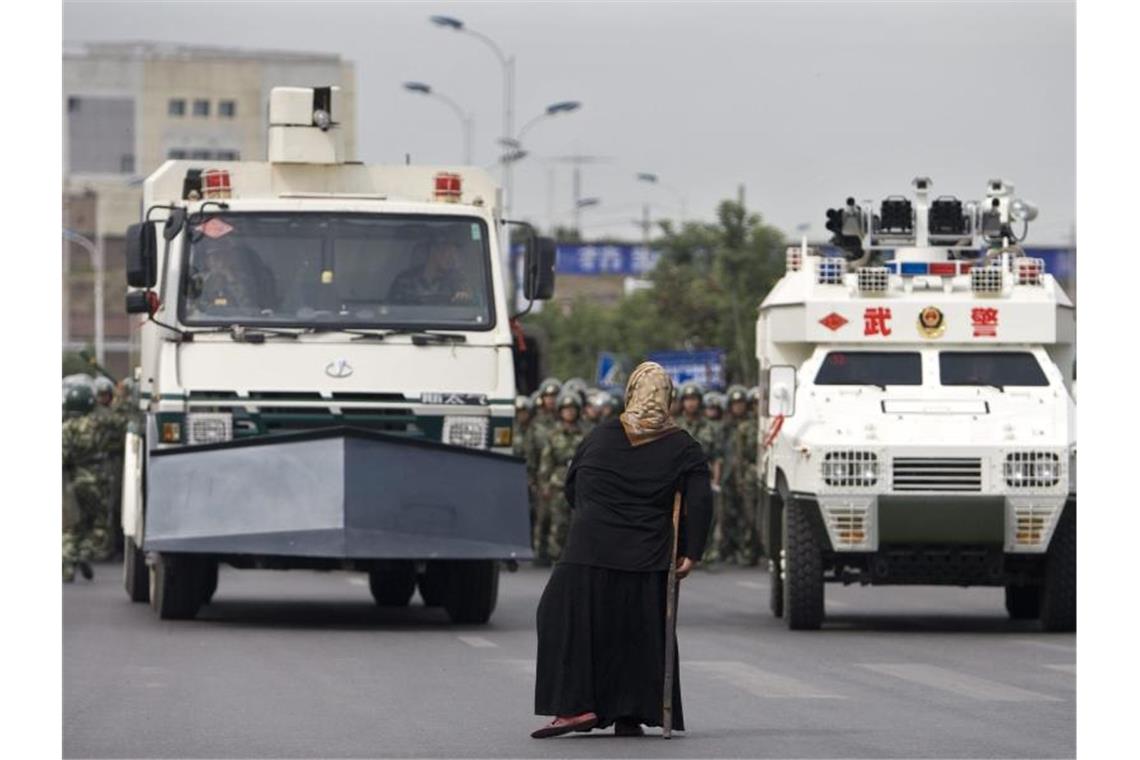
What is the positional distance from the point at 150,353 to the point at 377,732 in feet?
26.8

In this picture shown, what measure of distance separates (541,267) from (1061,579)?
4.33m

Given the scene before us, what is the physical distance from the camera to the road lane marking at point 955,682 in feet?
46.2

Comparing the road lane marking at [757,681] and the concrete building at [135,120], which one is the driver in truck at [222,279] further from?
the concrete building at [135,120]

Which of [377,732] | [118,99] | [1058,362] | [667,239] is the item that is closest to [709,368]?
[667,239]

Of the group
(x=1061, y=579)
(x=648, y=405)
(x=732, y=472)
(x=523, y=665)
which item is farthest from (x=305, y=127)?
(x=732, y=472)

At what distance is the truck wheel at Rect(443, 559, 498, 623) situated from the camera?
763 inches

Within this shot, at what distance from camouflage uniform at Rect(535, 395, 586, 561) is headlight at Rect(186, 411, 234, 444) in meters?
10.3

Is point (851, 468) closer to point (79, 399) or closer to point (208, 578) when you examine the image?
point (208, 578)

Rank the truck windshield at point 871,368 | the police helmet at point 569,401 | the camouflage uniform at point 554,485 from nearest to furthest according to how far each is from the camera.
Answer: the truck windshield at point 871,368
the camouflage uniform at point 554,485
the police helmet at point 569,401

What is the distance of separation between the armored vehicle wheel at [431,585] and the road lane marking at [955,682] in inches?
210

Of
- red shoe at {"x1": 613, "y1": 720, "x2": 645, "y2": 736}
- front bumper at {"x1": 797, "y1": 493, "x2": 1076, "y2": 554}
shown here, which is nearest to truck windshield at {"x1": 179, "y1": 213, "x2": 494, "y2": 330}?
front bumper at {"x1": 797, "y1": 493, "x2": 1076, "y2": 554}

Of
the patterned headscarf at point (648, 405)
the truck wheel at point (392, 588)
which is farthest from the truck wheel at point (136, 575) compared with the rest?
the patterned headscarf at point (648, 405)

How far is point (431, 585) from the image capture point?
22.1 m

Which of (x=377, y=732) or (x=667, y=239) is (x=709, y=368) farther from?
(x=377, y=732)
